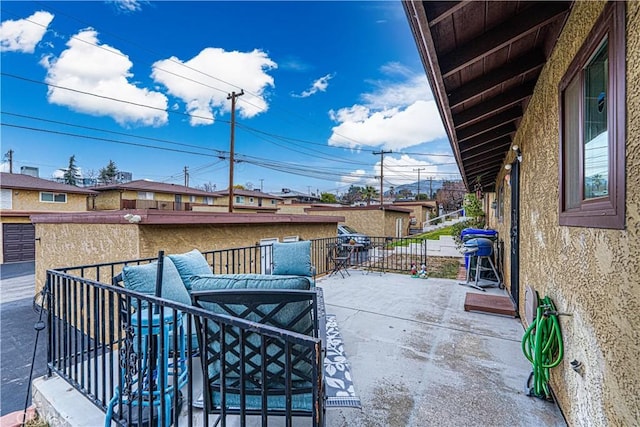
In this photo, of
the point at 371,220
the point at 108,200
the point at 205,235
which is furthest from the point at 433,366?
the point at 108,200

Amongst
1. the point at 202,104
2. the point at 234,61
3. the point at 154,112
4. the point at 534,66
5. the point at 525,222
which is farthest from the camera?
the point at 202,104

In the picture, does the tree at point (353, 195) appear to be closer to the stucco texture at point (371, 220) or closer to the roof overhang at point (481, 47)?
the stucco texture at point (371, 220)

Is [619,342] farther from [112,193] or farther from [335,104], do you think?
[112,193]

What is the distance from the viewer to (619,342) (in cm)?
131

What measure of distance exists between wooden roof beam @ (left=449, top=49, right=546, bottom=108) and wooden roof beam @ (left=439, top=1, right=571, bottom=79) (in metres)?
0.63

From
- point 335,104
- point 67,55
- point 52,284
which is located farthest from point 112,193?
point 52,284

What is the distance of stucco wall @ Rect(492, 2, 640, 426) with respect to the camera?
1204 millimetres

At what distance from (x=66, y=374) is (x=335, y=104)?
21069mm

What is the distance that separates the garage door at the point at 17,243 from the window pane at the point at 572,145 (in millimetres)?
21038

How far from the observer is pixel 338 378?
2.53 meters

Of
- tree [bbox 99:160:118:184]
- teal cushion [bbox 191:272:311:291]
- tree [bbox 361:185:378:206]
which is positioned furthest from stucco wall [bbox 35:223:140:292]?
tree [bbox 99:160:118:184]

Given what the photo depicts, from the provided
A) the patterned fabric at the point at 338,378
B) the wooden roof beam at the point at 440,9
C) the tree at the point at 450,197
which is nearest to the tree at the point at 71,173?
the patterned fabric at the point at 338,378

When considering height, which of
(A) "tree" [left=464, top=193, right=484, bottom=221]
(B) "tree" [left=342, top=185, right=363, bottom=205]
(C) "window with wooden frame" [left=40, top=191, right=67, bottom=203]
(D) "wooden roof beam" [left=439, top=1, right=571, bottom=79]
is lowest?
(A) "tree" [left=464, top=193, right=484, bottom=221]

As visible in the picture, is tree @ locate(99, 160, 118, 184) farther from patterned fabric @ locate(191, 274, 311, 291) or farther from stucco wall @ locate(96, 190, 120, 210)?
patterned fabric @ locate(191, 274, 311, 291)
